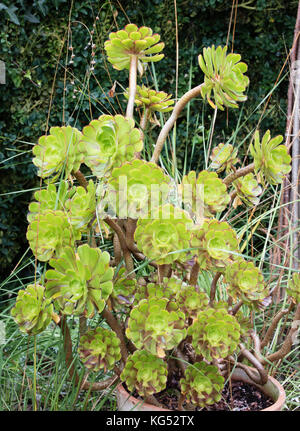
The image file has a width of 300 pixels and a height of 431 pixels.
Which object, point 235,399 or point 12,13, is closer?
point 235,399

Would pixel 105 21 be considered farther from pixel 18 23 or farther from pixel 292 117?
pixel 292 117

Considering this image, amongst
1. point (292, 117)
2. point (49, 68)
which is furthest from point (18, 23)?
point (292, 117)

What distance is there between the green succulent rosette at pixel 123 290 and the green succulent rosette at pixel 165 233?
0.14 metres

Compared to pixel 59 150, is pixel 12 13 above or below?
above

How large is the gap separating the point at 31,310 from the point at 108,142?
289mm

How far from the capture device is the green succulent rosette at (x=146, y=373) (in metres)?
0.76

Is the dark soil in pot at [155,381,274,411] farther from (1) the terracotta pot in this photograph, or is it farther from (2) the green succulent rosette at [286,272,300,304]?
(2) the green succulent rosette at [286,272,300,304]

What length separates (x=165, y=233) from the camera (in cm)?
69

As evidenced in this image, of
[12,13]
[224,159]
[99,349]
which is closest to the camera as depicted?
[99,349]

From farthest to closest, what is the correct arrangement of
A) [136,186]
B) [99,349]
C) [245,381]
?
[245,381]
[99,349]
[136,186]

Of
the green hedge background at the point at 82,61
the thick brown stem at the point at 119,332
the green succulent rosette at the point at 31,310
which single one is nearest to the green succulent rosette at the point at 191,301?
the thick brown stem at the point at 119,332

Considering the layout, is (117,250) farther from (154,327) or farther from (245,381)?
(245,381)

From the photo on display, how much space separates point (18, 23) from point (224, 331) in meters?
1.67

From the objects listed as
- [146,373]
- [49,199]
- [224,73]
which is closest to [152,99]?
[224,73]
